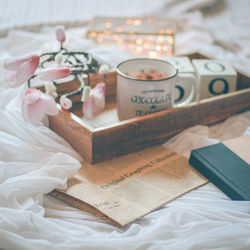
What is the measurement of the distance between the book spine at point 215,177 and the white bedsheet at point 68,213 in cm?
1

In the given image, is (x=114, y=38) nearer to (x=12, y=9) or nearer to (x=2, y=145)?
(x=12, y=9)

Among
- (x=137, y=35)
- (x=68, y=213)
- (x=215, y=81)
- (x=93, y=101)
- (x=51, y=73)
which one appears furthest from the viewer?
(x=137, y=35)

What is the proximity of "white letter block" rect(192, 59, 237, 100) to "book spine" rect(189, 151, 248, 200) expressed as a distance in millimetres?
248

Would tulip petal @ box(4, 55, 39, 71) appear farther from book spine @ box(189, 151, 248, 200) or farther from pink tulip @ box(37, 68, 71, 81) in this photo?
book spine @ box(189, 151, 248, 200)

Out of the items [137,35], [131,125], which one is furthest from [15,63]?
[137,35]

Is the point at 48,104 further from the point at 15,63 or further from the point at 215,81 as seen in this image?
the point at 215,81

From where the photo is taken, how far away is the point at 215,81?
2.76 feet

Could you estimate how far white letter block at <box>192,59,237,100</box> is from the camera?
2.75 feet

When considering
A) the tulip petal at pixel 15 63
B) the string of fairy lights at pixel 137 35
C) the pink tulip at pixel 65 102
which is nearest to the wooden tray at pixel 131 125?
the pink tulip at pixel 65 102

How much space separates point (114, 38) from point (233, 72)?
50 cm

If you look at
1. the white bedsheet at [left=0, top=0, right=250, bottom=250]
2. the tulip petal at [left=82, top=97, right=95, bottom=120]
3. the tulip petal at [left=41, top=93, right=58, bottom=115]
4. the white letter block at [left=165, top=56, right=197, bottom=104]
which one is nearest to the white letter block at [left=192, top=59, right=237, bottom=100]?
the white letter block at [left=165, top=56, right=197, bottom=104]

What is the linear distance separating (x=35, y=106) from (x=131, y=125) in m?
0.19

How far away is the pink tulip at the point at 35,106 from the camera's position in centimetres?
60

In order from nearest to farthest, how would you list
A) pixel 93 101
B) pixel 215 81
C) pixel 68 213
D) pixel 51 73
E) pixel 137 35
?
pixel 68 213 → pixel 51 73 → pixel 93 101 → pixel 215 81 → pixel 137 35
